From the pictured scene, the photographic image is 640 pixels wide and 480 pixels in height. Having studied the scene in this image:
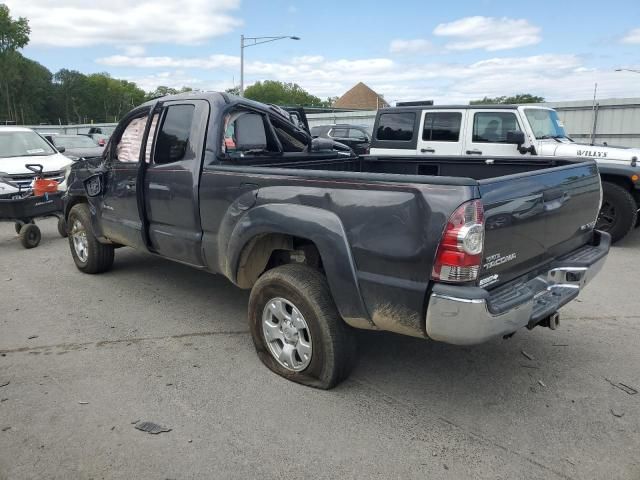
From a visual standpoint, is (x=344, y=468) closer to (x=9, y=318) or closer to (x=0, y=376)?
(x=0, y=376)

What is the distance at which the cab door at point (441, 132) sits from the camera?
8758 millimetres

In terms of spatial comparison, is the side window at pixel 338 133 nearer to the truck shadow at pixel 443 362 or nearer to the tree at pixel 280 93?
the truck shadow at pixel 443 362

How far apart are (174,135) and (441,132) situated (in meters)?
5.73

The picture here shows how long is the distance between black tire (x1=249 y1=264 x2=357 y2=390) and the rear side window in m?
6.54

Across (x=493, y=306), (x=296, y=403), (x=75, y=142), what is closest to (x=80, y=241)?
(x=296, y=403)

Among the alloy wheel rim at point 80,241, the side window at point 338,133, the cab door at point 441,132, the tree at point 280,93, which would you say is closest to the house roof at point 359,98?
the tree at point 280,93

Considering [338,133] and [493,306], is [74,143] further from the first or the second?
[493,306]

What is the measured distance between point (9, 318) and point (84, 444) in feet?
8.38

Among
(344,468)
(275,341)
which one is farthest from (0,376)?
(344,468)

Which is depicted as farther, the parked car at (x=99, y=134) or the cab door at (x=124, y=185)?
the parked car at (x=99, y=134)

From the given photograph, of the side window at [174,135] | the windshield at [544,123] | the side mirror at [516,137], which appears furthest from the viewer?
the windshield at [544,123]

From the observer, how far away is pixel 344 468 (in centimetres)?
265

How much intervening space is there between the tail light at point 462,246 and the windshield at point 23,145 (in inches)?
368

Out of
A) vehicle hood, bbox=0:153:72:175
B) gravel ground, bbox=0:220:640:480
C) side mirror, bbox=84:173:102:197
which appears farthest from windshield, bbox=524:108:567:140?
vehicle hood, bbox=0:153:72:175
